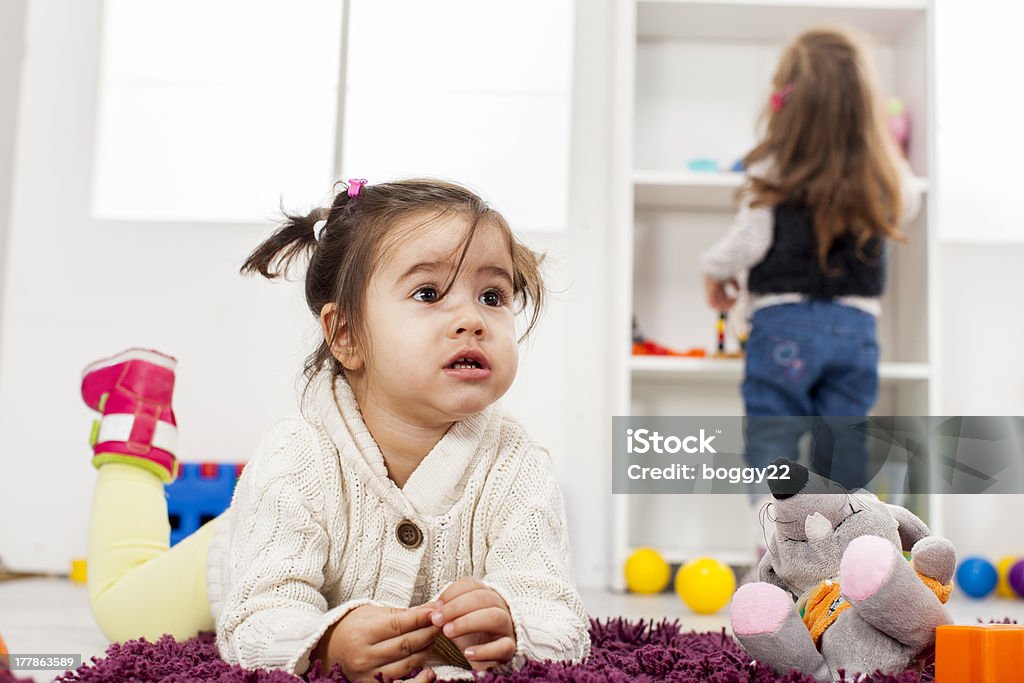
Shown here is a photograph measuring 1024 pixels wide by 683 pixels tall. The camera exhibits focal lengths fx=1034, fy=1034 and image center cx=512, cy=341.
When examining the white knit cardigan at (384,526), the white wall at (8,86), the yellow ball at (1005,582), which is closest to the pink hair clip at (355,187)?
the white knit cardigan at (384,526)

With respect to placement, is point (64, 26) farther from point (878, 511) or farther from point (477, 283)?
point (878, 511)

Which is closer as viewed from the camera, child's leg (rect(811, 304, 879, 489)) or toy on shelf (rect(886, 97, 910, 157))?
child's leg (rect(811, 304, 879, 489))

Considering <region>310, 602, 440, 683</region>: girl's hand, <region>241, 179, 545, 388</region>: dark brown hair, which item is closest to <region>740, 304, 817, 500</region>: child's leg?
<region>241, 179, 545, 388</region>: dark brown hair

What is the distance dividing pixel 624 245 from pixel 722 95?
40 centimetres

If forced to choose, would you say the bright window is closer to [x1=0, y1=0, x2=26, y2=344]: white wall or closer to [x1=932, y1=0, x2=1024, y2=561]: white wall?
[x1=0, y1=0, x2=26, y2=344]: white wall

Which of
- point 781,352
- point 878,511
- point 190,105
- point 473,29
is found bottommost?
point 878,511

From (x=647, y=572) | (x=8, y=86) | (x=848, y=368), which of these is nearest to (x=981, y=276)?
(x=848, y=368)

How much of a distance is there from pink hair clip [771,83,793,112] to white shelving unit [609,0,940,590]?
12 cm

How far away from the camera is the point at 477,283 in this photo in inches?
29.4

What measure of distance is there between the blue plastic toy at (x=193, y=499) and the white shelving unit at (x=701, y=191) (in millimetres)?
566

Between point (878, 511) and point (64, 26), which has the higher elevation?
point (64, 26)

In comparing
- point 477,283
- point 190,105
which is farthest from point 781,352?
point 190,105

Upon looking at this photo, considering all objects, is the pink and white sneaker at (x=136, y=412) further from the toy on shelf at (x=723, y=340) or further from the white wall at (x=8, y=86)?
the toy on shelf at (x=723, y=340)

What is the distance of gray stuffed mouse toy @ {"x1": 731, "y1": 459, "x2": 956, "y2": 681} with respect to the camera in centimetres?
56
